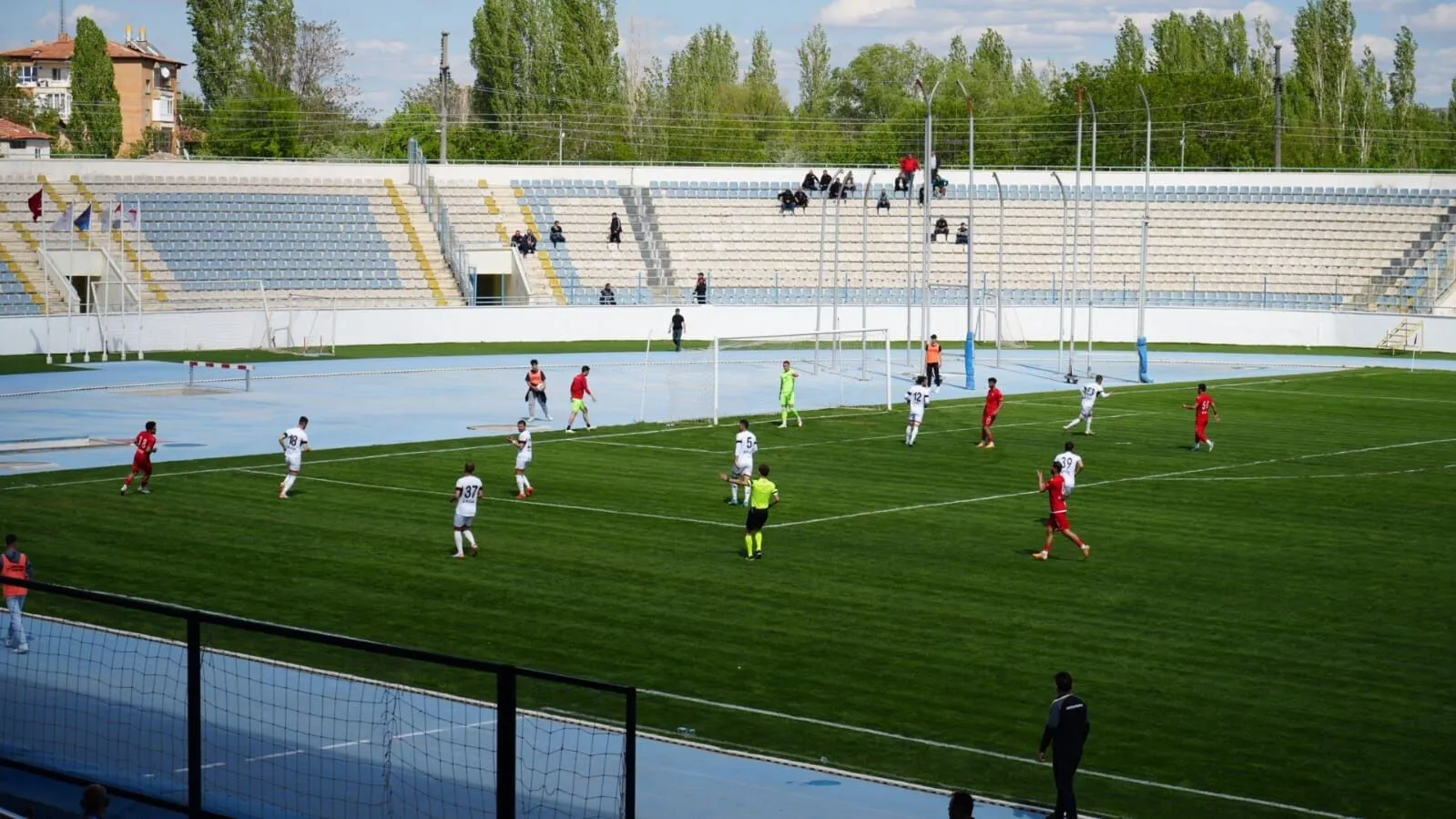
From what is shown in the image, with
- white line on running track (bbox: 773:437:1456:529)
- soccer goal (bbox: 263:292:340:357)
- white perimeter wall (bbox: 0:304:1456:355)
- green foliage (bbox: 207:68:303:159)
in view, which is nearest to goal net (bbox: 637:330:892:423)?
white perimeter wall (bbox: 0:304:1456:355)

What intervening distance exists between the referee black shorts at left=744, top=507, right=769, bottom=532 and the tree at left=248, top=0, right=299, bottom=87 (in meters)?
91.9

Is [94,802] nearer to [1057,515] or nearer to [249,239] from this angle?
[1057,515]

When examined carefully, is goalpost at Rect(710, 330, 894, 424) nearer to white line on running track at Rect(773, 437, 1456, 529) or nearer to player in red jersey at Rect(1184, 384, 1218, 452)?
player in red jersey at Rect(1184, 384, 1218, 452)

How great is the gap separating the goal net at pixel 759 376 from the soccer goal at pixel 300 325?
12.2 metres

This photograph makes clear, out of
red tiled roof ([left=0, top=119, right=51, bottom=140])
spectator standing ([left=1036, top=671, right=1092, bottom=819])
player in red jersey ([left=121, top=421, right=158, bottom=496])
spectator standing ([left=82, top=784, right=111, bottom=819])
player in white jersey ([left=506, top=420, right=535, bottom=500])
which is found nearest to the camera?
spectator standing ([left=82, top=784, right=111, bottom=819])

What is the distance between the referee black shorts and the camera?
79.0ft

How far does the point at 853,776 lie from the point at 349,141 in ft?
327

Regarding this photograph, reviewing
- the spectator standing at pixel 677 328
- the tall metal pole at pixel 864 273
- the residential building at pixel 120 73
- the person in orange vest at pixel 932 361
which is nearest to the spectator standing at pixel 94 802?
the tall metal pole at pixel 864 273

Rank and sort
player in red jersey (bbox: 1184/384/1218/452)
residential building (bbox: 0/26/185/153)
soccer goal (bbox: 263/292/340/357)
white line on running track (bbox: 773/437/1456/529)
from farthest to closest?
residential building (bbox: 0/26/185/153) → soccer goal (bbox: 263/292/340/357) → player in red jersey (bbox: 1184/384/1218/452) → white line on running track (bbox: 773/437/1456/529)

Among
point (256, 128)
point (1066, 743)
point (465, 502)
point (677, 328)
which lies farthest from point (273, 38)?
point (1066, 743)

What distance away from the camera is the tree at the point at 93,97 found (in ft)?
314

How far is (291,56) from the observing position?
363 feet

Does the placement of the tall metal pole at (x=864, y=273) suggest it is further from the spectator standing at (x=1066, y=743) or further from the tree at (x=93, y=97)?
the tree at (x=93, y=97)

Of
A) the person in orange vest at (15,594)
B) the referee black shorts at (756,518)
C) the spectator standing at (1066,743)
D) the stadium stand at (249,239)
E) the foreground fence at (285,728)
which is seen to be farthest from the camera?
the stadium stand at (249,239)
